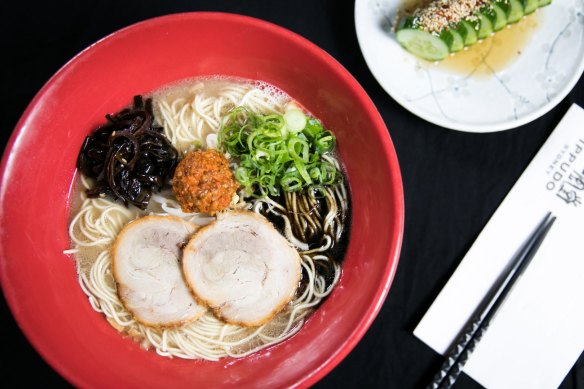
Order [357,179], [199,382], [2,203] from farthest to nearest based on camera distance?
[357,179], [199,382], [2,203]

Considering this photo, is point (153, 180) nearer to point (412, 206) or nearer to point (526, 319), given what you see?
point (412, 206)

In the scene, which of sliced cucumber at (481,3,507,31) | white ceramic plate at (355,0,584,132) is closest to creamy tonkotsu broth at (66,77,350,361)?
white ceramic plate at (355,0,584,132)

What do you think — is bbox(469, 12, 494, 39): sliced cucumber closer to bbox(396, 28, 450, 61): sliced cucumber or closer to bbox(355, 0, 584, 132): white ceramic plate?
bbox(355, 0, 584, 132): white ceramic plate

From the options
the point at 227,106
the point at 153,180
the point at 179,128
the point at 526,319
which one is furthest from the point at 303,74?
the point at 526,319

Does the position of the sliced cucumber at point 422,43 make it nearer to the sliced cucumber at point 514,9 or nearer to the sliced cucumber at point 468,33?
the sliced cucumber at point 468,33

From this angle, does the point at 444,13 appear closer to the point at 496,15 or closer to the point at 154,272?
the point at 496,15

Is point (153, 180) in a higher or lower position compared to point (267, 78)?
lower

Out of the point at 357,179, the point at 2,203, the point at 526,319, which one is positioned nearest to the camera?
the point at 2,203
